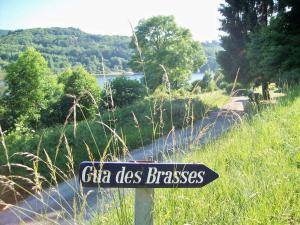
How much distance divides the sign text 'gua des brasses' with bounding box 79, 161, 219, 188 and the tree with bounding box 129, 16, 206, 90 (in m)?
34.8

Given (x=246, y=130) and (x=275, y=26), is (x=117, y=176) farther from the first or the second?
(x=275, y=26)

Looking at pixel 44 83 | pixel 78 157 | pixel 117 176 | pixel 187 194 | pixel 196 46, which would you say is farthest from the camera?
pixel 196 46

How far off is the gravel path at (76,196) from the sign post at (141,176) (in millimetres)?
278

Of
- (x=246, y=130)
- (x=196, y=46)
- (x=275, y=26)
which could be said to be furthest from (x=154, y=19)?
(x=246, y=130)

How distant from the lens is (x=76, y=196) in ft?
27.5

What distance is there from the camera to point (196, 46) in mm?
42125

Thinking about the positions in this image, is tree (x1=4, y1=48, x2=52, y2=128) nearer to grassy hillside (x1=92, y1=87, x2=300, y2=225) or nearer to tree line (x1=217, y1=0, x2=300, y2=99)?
tree line (x1=217, y1=0, x2=300, y2=99)

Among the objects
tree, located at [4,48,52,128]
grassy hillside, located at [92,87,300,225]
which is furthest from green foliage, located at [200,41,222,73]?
tree, located at [4,48,52,128]

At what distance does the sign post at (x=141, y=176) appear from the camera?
183 cm

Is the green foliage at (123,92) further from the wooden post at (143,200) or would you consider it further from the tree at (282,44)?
the wooden post at (143,200)

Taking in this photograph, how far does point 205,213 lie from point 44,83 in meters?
27.3

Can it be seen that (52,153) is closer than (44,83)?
Yes

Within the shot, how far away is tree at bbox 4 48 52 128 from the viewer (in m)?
25.4

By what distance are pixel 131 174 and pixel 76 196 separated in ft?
22.8
